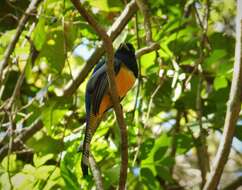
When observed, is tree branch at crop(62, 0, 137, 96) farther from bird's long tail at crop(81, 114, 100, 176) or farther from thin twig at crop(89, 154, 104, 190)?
thin twig at crop(89, 154, 104, 190)

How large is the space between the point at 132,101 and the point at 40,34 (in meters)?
0.64

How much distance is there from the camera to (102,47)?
315cm

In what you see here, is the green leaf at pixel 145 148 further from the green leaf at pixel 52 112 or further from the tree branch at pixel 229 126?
the tree branch at pixel 229 126

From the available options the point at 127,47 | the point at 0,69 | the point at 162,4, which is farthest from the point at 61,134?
the point at 162,4

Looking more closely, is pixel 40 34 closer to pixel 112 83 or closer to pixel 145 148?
pixel 145 148

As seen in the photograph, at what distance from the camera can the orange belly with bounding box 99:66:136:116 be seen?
8.75 ft

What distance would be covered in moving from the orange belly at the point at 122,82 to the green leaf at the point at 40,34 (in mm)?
659

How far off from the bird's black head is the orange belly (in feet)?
0.10

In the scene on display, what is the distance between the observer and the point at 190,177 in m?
4.11

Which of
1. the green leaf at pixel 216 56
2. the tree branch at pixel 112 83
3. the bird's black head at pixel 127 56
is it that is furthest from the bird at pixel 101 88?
the green leaf at pixel 216 56

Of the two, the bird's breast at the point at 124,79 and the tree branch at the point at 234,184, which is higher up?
the bird's breast at the point at 124,79

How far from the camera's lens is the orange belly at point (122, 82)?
105 inches

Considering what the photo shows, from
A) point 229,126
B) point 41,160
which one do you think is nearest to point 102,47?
point 41,160

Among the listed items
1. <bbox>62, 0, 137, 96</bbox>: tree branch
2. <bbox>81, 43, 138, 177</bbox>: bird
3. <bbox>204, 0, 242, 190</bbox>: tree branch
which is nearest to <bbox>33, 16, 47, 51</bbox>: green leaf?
<bbox>62, 0, 137, 96</bbox>: tree branch
